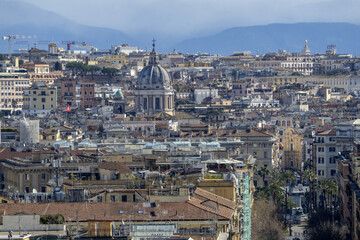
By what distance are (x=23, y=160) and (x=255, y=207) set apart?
14.1 metres

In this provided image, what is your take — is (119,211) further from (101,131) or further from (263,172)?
(101,131)

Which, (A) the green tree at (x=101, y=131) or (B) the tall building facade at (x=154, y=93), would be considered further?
(B) the tall building facade at (x=154, y=93)

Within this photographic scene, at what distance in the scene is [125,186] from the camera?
6862 centimetres

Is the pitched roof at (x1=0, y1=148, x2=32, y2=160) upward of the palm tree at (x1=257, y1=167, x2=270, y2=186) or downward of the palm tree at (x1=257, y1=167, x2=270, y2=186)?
upward

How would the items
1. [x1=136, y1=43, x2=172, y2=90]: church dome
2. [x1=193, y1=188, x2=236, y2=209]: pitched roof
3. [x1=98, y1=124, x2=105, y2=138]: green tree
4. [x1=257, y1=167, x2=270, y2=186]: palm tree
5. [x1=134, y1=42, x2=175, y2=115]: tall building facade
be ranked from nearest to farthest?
1. [x1=193, y1=188, x2=236, y2=209]: pitched roof
2. [x1=257, y1=167, x2=270, y2=186]: palm tree
3. [x1=98, y1=124, x2=105, y2=138]: green tree
4. [x1=134, y1=42, x2=175, y2=115]: tall building facade
5. [x1=136, y1=43, x2=172, y2=90]: church dome

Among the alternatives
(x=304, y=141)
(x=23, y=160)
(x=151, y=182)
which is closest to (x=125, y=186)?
(x=151, y=182)

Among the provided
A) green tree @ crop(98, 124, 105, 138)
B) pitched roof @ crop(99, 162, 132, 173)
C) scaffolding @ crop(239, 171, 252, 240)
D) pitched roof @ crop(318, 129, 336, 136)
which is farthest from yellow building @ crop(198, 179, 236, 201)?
green tree @ crop(98, 124, 105, 138)

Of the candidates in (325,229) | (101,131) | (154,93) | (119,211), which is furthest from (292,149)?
(119,211)

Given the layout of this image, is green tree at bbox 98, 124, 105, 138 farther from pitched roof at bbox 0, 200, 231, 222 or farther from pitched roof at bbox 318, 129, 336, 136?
pitched roof at bbox 0, 200, 231, 222

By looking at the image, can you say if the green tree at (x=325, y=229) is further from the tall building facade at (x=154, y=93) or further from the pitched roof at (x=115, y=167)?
the tall building facade at (x=154, y=93)

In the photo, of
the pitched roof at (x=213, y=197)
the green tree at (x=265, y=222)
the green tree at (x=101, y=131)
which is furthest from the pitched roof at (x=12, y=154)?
the green tree at (x=101, y=131)

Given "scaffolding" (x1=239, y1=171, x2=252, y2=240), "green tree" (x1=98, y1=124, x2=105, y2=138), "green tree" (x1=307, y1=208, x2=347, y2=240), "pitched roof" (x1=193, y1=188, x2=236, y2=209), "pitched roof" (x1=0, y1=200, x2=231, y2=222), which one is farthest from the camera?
"green tree" (x1=98, y1=124, x2=105, y2=138)

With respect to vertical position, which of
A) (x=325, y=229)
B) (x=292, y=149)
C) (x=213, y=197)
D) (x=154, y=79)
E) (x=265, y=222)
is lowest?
(x=265, y=222)

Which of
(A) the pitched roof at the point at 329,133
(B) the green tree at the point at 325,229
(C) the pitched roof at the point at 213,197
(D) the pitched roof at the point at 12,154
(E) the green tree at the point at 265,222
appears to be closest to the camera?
(C) the pitched roof at the point at 213,197
